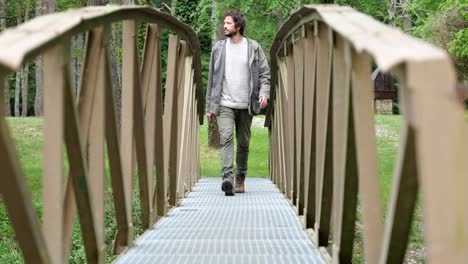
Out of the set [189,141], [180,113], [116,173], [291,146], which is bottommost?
[189,141]

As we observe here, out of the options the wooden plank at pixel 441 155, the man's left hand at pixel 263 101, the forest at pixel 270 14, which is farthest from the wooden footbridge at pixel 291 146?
the forest at pixel 270 14

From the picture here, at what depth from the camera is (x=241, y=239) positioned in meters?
5.84

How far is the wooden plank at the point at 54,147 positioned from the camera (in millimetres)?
3246

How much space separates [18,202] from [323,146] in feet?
7.69

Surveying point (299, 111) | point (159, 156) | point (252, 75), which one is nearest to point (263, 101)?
point (252, 75)

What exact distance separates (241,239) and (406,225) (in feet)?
9.80

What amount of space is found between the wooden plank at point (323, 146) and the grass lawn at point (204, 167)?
1.16ft

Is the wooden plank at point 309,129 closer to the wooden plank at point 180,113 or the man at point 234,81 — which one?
the wooden plank at point 180,113

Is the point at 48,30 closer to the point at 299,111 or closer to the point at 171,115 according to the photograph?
the point at 299,111

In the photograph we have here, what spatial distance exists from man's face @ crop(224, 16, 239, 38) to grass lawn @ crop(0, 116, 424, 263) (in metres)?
2.06

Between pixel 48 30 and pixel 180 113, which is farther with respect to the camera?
pixel 180 113

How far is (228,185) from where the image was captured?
9359 mm

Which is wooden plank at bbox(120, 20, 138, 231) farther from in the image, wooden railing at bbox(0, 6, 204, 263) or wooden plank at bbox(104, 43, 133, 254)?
wooden plank at bbox(104, 43, 133, 254)

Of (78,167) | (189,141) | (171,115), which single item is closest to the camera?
(78,167)
